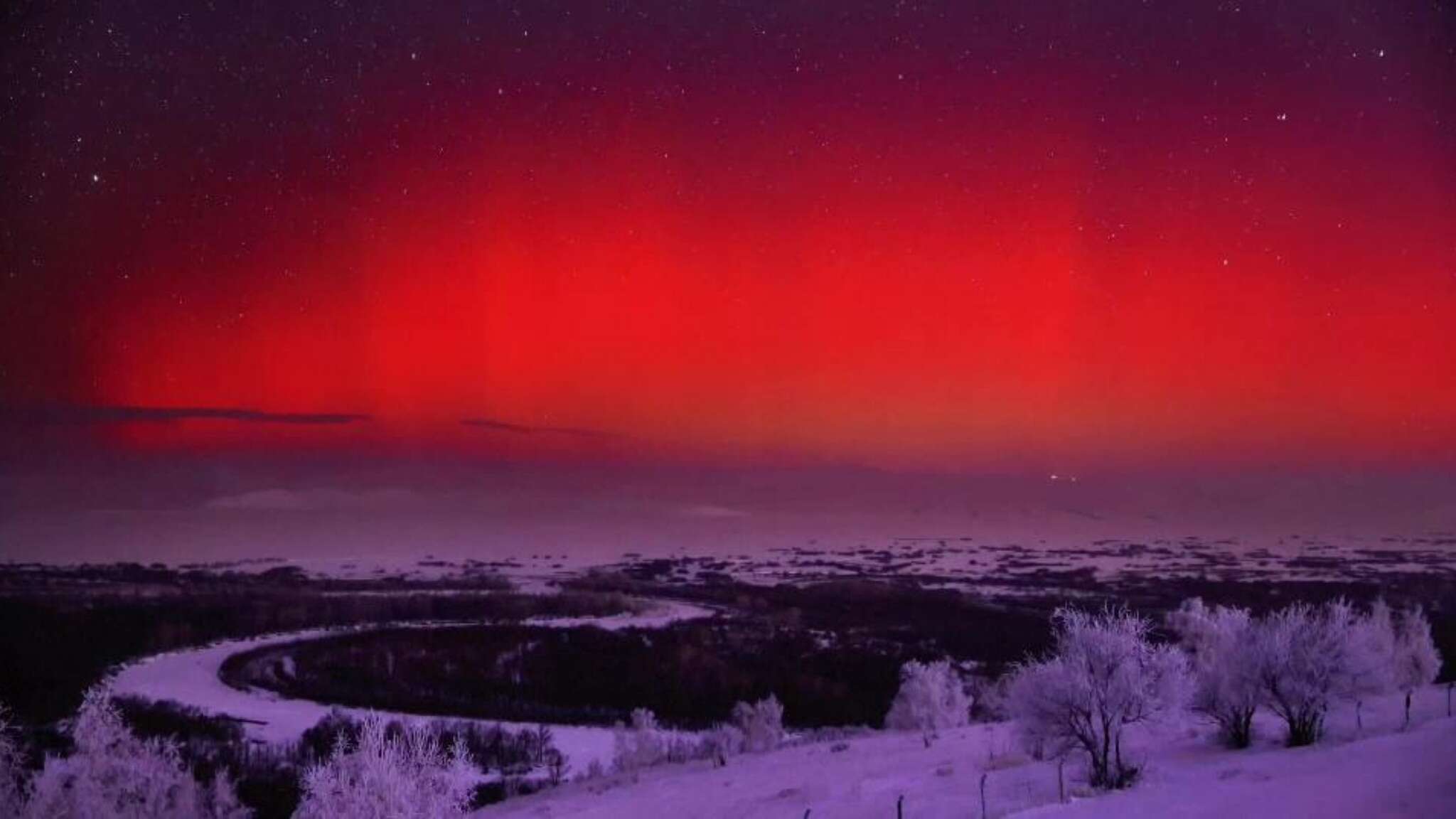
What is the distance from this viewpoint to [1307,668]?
25.4 meters

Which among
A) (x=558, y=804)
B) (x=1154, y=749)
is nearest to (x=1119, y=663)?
(x=1154, y=749)

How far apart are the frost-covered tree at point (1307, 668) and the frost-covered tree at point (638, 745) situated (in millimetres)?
21771

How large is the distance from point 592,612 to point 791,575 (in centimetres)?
3253

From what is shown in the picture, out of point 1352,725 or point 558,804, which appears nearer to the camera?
point 1352,725

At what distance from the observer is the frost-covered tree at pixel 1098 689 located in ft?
75.9

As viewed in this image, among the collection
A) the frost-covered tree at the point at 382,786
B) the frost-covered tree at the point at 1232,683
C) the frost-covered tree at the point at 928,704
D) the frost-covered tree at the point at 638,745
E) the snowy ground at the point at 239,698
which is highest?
the frost-covered tree at the point at 1232,683

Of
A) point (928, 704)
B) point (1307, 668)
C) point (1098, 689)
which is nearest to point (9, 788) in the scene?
point (1098, 689)

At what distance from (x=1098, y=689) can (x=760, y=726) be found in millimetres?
26512

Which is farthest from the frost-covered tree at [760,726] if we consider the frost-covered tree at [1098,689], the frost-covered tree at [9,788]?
the frost-covered tree at [9,788]

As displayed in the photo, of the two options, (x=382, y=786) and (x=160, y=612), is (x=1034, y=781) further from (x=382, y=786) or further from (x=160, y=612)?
(x=160, y=612)

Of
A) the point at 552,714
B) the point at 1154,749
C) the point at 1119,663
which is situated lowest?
the point at 552,714

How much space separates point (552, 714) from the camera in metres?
64.0

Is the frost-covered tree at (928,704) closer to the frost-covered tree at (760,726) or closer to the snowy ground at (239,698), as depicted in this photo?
the frost-covered tree at (760,726)

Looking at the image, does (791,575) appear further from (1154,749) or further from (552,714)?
(1154,749)
